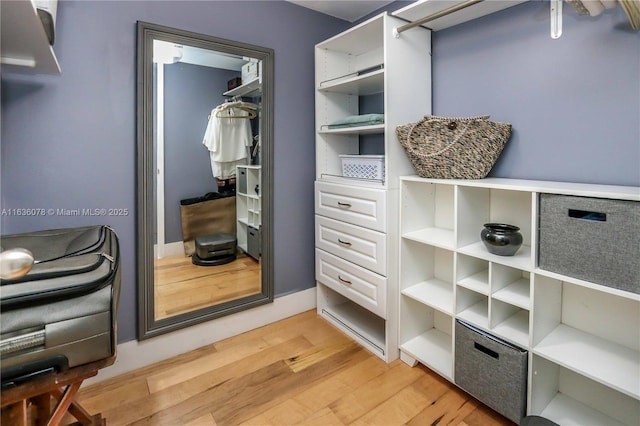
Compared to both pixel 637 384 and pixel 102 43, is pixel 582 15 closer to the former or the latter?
pixel 637 384

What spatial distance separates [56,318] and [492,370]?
5.19 ft

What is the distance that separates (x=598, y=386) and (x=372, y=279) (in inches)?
42.2

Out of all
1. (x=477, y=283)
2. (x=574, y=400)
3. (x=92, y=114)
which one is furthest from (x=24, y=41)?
(x=574, y=400)

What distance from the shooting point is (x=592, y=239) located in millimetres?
1200

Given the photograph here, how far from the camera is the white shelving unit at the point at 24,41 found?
0.94 m

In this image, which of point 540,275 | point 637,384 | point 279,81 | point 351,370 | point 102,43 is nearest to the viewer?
point 637,384

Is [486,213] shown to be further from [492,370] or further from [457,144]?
[492,370]

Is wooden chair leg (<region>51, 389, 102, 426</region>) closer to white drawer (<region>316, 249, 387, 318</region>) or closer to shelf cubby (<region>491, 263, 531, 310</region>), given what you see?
white drawer (<region>316, 249, 387, 318</region>)

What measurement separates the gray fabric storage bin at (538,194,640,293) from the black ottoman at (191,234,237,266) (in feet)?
5.51

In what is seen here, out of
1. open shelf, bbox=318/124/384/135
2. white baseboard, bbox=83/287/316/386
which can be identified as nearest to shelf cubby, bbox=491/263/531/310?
open shelf, bbox=318/124/384/135

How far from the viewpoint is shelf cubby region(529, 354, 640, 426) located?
1405mm

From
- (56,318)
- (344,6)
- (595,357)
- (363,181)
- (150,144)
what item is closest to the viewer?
(56,318)

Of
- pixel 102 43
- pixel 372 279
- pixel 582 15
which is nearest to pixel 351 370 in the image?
pixel 372 279

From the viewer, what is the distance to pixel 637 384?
1.17m
